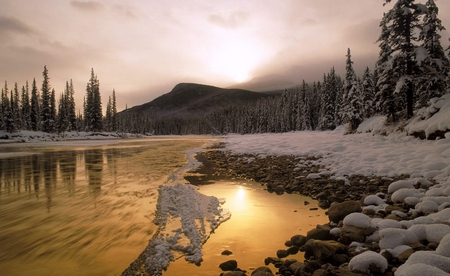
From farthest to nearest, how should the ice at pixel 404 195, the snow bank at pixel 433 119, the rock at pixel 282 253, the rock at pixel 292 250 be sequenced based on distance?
1. the snow bank at pixel 433 119
2. the ice at pixel 404 195
3. the rock at pixel 292 250
4. the rock at pixel 282 253

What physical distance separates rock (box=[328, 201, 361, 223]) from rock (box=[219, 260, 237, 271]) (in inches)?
123

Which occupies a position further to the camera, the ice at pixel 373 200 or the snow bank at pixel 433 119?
the snow bank at pixel 433 119

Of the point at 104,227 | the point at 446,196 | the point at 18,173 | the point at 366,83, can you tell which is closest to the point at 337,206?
the point at 446,196

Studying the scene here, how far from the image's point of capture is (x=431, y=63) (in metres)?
18.1

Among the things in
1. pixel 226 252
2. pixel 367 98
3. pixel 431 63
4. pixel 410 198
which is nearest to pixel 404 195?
pixel 410 198

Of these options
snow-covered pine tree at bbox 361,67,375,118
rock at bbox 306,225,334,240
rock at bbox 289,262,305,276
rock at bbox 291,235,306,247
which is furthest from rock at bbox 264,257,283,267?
snow-covered pine tree at bbox 361,67,375,118

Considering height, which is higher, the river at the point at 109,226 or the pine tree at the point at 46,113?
the pine tree at the point at 46,113

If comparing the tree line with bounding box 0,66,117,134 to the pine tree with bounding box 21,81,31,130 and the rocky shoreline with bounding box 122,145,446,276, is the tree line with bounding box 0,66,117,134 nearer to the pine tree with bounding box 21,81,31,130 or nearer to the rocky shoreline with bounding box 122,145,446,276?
the pine tree with bounding box 21,81,31,130

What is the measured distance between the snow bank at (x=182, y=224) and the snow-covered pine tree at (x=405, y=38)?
18.4m

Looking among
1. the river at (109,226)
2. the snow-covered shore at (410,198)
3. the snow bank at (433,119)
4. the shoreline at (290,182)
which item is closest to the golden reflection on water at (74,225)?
the river at (109,226)

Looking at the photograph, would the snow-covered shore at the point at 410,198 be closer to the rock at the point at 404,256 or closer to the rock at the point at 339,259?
the rock at the point at 404,256

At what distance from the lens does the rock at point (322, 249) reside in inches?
172

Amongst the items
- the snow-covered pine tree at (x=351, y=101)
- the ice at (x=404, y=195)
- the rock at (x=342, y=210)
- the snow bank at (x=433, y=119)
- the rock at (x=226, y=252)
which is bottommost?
the rock at (x=226, y=252)

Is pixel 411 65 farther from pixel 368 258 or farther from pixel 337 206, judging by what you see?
Result: pixel 368 258
